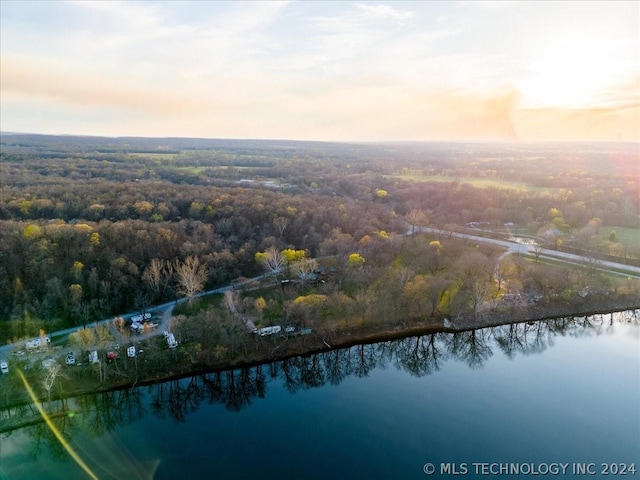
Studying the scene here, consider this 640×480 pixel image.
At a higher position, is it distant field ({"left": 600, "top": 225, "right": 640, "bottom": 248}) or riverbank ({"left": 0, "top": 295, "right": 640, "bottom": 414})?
distant field ({"left": 600, "top": 225, "right": 640, "bottom": 248})

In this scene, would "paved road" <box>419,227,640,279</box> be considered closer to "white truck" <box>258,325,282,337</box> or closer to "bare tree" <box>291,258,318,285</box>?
"bare tree" <box>291,258,318,285</box>

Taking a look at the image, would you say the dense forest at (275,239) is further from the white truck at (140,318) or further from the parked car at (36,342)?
the parked car at (36,342)

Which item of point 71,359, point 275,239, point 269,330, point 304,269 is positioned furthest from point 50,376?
point 275,239

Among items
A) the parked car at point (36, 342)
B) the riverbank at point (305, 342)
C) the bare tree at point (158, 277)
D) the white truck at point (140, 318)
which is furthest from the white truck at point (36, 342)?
the bare tree at point (158, 277)

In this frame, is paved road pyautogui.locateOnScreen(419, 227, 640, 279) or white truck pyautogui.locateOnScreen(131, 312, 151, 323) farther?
paved road pyautogui.locateOnScreen(419, 227, 640, 279)

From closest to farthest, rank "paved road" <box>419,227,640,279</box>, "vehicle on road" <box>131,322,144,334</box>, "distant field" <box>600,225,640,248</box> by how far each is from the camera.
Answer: "vehicle on road" <box>131,322,144,334</box>
"paved road" <box>419,227,640,279</box>
"distant field" <box>600,225,640,248</box>

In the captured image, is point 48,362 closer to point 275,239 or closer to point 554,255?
point 275,239

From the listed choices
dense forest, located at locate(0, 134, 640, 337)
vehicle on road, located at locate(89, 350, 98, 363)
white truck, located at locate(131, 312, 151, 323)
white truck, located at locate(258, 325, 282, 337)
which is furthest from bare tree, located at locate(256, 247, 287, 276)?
vehicle on road, located at locate(89, 350, 98, 363)
